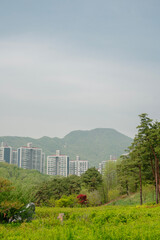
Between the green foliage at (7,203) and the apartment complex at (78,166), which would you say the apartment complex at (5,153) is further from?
the green foliage at (7,203)

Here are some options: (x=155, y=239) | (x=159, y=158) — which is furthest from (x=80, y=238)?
(x=159, y=158)

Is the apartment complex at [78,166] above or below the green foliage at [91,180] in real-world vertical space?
below

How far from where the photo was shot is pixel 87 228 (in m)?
5.37

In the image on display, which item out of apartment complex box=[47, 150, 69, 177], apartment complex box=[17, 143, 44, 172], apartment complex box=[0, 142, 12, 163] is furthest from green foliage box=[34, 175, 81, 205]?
apartment complex box=[0, 142, 12, 163]

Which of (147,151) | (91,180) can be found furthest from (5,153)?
(147,151)

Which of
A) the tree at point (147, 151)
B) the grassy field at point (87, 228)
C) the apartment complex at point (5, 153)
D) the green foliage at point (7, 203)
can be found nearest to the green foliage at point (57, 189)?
the tree at point (147, 151)

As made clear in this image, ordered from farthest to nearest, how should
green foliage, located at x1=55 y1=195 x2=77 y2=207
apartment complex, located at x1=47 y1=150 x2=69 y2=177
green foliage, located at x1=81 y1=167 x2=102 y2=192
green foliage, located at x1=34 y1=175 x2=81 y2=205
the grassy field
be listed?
apartment complex, located at x1=47 y1=150 x2=69 y2=177 → green foliage, located at x1=81 y1=167 x2=102 y2=192 → green foliage, located at x1=34 y1=175 x2=81 y2=205 → green foliage, located at x1=55 y1=195 x2=77 y2=207 → the grassy field

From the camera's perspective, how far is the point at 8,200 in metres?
7.20

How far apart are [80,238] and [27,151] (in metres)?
120

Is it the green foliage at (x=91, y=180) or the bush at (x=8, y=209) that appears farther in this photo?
the green foliage at (x=91, y=180)

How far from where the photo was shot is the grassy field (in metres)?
4.33

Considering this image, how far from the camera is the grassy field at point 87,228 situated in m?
4.33

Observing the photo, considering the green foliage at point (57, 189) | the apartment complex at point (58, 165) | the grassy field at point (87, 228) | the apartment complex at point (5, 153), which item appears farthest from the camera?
the apartment complex at point (5, 153)

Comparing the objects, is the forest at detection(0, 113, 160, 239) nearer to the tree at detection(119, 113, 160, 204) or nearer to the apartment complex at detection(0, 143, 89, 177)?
the tree at detection(119, 113, 160, 204)
